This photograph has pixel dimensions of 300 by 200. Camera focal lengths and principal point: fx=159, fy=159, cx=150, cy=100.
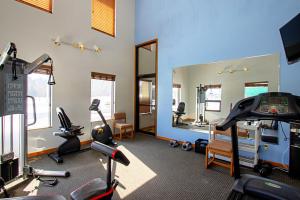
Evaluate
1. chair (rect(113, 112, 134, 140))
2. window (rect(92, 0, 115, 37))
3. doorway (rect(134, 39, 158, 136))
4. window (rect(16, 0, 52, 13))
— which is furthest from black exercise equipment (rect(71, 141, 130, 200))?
window (rect(92, 0, 115, 37))

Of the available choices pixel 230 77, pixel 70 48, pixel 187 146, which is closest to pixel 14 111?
pixel 70 48

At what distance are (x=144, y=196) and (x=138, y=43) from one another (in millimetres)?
4847

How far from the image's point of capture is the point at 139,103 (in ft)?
19.4

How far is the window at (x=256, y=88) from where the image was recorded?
330cm

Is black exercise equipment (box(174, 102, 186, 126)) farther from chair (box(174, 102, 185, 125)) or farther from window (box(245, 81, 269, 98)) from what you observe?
window (box(245, 81, 269, 98))

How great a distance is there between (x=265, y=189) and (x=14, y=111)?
330cm

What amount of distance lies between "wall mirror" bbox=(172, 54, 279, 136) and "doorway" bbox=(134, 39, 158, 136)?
1.25m

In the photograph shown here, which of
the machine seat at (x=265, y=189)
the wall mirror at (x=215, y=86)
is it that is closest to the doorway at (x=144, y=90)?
the wall mirror at (x=215, y=86)

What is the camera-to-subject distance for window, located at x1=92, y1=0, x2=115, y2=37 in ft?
15.3

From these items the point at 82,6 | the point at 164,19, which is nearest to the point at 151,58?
the point at 164,19

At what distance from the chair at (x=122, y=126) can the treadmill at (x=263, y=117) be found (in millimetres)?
3504

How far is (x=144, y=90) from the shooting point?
231 inches

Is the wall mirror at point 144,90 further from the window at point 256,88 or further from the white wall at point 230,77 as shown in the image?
the window at point 256,88

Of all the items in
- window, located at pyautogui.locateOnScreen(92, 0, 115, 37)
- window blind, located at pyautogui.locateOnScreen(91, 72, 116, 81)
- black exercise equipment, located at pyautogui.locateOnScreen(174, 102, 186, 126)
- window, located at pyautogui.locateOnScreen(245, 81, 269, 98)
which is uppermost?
window, located at pyautogui.locateOnScreen(92, 0, 115, 37)
